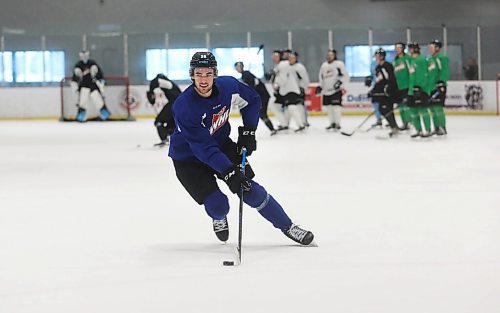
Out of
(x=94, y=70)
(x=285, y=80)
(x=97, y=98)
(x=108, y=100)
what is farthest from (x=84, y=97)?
(x=285, y=80)

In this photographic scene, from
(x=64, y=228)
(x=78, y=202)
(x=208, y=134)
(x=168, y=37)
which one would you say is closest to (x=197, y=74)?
(x=208, y=134)

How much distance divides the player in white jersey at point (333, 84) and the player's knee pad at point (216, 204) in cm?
1061

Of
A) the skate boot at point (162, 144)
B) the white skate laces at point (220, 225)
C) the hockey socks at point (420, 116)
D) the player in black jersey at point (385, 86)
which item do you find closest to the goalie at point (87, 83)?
the player in black jersey at point (385, 86)

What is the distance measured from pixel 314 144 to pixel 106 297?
8946 mm

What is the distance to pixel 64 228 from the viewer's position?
5.40 metres

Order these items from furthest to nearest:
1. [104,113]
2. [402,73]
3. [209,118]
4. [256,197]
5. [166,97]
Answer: [104,113]
[402,73]
[166,97]
[256,197]
[209,118]

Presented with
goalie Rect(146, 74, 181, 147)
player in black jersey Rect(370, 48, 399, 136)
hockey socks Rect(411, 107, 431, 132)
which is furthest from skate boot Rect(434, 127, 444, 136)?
goalie Rect(146, 74, 181, 147)

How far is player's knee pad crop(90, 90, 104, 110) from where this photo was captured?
64.2 feet

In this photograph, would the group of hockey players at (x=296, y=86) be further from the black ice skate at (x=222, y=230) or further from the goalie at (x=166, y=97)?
the black ice skate at (x=222, y=230)

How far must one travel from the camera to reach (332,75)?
15375 mm

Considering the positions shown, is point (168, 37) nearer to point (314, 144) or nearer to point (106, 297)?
point (314, 144)

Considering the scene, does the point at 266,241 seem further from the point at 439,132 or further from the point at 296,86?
the point at 296,86

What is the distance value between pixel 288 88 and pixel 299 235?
1054 cm

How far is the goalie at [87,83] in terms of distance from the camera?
19.4 meters
